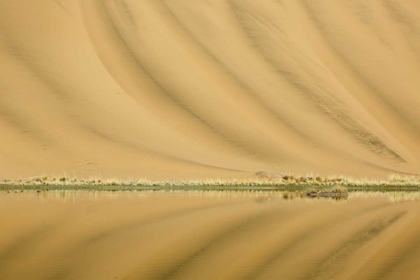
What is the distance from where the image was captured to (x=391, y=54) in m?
50.1

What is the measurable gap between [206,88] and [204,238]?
25.9 m

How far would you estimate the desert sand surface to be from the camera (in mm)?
14586

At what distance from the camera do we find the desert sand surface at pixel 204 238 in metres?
14.6

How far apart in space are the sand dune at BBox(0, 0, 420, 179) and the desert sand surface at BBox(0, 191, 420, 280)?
Answer: 10.6m

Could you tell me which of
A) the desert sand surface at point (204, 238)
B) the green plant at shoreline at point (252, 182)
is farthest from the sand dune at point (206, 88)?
the desert sand surface at point (204, 238)

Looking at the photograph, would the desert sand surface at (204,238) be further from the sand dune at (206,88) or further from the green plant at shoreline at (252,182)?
the sand dune at (206,88)

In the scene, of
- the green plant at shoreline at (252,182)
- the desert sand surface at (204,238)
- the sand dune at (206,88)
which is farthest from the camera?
the sand dune at (206,88)

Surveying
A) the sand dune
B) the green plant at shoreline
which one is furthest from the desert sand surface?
the sand dune

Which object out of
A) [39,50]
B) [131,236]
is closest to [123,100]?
[39,50]

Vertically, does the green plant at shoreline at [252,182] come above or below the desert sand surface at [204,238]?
above

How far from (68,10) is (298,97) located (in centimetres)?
1135

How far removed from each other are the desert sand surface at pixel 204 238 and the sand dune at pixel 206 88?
34.6ft

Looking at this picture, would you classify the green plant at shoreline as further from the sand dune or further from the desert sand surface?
the desert sand surface

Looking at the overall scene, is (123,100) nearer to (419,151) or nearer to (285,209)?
(419,151)
